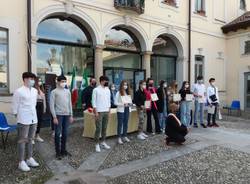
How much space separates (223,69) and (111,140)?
475 inches

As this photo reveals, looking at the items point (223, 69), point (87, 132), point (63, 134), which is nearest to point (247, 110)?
point (223, 69)

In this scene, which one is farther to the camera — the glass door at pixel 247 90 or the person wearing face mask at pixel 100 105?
the glass door at pixel 247 90

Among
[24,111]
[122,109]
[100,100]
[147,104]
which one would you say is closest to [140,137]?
[147,104]

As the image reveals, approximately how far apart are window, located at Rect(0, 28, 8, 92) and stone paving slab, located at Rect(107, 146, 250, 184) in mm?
6150

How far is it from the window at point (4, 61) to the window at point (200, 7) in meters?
10.7

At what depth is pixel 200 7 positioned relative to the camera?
667 inches

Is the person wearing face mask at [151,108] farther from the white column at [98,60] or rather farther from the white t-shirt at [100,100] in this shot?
the white column at [98,60]

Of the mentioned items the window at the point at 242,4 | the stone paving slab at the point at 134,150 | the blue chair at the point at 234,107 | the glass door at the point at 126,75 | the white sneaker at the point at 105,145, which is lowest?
the stone paving slab at the point at 134,150

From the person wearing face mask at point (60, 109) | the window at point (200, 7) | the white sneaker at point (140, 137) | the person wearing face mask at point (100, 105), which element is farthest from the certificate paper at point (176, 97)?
the window at point (200, 7)

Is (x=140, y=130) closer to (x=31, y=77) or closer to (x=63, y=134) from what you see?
(x=63, y=134)

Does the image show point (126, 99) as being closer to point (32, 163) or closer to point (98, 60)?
point (32, 163)

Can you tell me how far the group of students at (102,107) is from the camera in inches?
235

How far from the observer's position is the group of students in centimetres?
597

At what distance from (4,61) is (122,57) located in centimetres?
590
